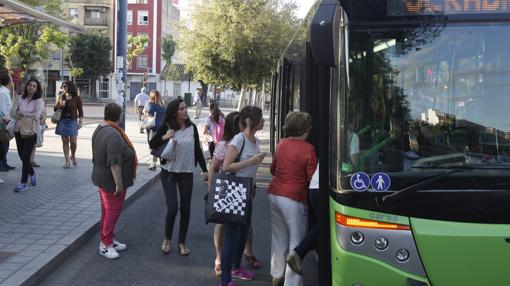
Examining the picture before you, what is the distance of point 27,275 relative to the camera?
16.8 ft

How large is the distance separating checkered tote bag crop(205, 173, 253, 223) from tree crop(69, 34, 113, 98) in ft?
202

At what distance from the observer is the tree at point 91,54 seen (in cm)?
6369

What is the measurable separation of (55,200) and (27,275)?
3.64 meters

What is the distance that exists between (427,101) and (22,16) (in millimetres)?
7286

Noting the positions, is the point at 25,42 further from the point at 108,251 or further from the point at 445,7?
the point at 445,7

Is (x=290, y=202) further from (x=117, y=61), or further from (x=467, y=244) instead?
(x=117, y=61)

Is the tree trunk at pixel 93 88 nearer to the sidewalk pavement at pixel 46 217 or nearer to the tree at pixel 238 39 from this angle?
the tree at pixel 238 39

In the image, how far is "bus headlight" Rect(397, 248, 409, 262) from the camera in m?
3.71

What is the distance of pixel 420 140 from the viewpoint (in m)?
3.85

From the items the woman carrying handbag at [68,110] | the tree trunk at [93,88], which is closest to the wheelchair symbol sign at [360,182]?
the woman carrying handbag at [68,110]

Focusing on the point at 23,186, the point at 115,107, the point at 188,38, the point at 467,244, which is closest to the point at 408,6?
the point at 467,244

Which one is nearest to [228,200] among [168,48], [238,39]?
[238,39]

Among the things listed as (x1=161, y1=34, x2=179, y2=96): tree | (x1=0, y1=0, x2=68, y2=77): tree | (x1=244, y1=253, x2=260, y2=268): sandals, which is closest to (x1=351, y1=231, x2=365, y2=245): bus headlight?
(x1=244, y1=253, x2=260, y2=268): sandals

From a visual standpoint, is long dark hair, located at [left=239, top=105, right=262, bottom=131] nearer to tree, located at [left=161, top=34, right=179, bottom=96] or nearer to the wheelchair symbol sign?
the wheelchair symbol sign
